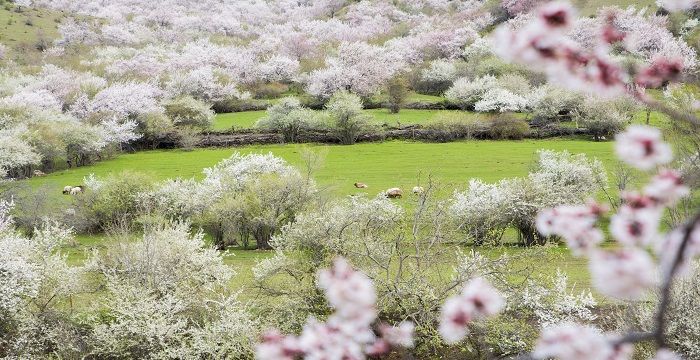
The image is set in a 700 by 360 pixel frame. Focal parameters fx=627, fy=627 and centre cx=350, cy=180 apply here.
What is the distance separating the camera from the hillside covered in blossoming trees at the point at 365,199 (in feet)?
11.1

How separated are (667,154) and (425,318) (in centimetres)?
1330

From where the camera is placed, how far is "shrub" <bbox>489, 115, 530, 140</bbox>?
2216 inches

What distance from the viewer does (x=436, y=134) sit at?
5656 centimetres

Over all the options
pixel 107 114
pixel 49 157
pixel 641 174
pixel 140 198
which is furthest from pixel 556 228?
pixel 107 114

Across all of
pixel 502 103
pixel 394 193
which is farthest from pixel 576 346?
pixel 502 103

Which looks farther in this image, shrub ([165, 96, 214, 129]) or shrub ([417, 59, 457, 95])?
shrub ([417, 59, 457, 95])

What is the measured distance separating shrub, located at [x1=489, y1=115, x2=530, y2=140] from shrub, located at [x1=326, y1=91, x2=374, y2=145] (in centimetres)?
1125

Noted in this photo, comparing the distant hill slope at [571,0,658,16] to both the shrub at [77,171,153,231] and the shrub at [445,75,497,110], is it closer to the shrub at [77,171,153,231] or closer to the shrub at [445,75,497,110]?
the shrub at [445,75,497,110]

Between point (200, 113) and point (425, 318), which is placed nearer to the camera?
point (425, 318)

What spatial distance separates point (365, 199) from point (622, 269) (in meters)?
18.2

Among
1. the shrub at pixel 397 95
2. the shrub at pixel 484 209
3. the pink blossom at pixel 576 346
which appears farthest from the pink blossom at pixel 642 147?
the shrub at pixel 397 95

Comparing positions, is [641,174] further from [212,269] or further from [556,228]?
[556,228]

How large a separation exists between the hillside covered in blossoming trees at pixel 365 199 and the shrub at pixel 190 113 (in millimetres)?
342

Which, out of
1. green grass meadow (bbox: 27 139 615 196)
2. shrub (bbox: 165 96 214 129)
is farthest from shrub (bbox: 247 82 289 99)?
green grass meadow (bbox: 27 139 615 196)
